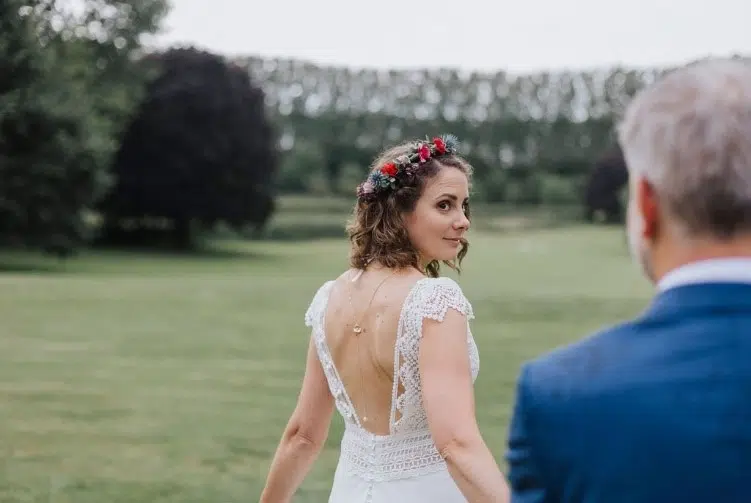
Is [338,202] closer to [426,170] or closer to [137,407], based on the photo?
[137,407]

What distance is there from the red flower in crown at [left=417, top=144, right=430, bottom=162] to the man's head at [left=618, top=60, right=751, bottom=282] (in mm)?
1766

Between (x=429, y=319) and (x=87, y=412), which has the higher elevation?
(x=429, y=319)

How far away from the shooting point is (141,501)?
7.18 m

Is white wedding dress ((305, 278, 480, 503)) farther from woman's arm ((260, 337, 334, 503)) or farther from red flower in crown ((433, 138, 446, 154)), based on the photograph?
Result: red flower in crown ((433, 138, 446, 154))

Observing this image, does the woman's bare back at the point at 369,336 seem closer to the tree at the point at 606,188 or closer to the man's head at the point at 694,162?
the man's head at the point at 694,162

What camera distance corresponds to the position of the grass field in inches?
313

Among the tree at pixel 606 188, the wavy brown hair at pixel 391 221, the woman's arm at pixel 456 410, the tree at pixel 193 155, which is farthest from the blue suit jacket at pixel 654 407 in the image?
the tree at pixel 606 188

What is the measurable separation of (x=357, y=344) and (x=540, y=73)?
94899 mm

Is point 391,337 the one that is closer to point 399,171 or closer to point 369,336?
point 369,336

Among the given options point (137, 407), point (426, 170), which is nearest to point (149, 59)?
point (137, 407)

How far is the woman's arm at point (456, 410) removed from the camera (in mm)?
2553

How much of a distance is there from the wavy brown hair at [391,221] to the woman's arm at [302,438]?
364 millimetres

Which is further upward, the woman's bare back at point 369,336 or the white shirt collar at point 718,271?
the white shirt collar at point 718,271

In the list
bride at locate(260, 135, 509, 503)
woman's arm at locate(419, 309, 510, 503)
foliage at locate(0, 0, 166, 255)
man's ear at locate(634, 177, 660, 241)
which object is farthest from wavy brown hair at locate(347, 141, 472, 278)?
foliage at locate(0, 0, 166, 255)
